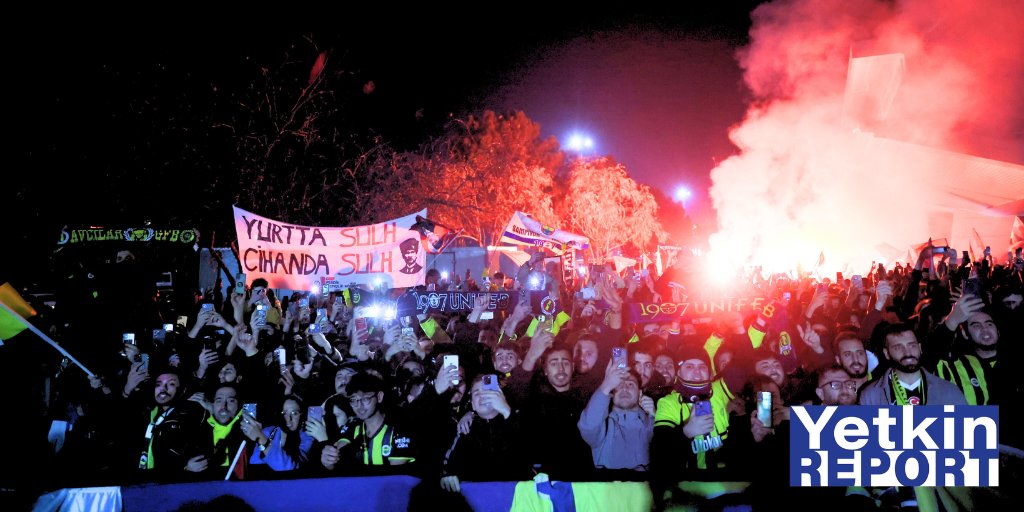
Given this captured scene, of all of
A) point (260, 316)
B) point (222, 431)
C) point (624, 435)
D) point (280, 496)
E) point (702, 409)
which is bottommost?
point (280, 496)

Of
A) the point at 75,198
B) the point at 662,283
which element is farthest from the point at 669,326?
the point at 75,198

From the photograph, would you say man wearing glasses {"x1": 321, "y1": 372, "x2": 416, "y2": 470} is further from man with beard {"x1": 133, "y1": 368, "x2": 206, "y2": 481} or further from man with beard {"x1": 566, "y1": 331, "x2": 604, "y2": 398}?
man with beard {"x1": 566, "y1": 331, "x2": 604, "y2": 398}

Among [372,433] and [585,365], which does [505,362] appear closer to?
[585,365]

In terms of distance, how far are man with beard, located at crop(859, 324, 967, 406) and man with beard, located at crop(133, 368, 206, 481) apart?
488cm

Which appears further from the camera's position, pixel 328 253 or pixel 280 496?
pixel 328 253

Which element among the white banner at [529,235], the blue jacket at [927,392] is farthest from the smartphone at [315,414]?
the white banner at [529,235]

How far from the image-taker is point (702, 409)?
4.35 metres

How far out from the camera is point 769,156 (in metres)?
33.1

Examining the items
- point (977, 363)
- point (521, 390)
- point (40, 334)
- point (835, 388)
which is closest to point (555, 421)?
point (521, 390)

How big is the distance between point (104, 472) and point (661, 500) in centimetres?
346

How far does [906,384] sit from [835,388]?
521 millimetres

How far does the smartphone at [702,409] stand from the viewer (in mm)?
4343

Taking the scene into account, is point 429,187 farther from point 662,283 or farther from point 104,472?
point 104,472

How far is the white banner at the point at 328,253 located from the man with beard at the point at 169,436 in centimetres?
368
